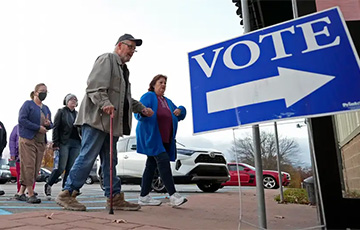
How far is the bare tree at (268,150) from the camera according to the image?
2158 mm

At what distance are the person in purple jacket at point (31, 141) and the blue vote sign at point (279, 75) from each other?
3153mm

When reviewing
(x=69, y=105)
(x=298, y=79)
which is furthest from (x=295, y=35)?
(x=69, y=105)

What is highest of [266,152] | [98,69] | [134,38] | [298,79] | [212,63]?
[134,38]

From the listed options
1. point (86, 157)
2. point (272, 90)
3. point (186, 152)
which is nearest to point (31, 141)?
point (86, 157)

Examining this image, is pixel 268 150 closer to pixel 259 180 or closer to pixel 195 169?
pixel 259 180

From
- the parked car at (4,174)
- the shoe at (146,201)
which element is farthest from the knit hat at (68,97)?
the parked car at (4,174)

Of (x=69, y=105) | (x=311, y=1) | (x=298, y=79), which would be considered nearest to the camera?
(x=298, y=79)

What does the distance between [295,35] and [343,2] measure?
0.85 meters

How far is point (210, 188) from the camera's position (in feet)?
26.7

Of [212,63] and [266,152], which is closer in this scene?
[212,63]

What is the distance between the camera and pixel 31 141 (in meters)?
4.45

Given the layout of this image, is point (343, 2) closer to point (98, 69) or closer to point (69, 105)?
point (98, 69)

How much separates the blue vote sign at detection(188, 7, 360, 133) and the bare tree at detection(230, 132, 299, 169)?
0.25 meters

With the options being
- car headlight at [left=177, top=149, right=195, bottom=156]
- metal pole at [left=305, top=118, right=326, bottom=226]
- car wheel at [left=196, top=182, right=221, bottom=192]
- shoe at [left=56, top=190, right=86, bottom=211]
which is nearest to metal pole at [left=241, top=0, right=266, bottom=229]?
metal pole at [left=305, top=118, right=326, bottom=226]
